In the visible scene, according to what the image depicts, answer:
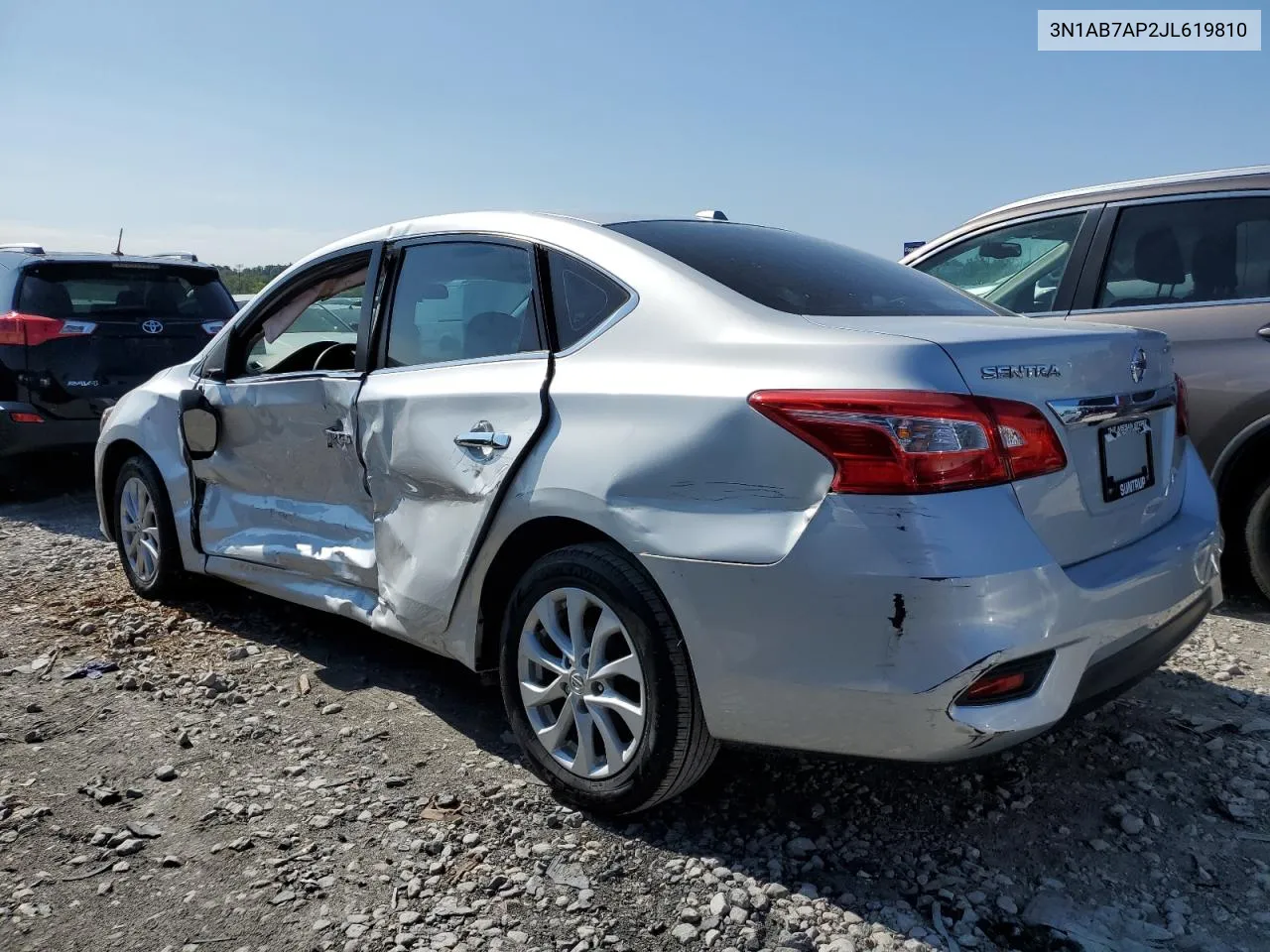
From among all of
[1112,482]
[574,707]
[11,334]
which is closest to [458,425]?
[574,707]

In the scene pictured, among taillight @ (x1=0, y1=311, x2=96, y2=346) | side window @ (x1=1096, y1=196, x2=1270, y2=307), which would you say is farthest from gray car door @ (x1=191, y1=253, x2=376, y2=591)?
taillight @ (x1=0, y1=311, x2=96, y2=346)

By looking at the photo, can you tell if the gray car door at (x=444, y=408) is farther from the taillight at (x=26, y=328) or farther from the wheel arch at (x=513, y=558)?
the taillight at (x=26, y=328)

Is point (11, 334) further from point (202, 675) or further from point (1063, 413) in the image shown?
point (1063, 413)

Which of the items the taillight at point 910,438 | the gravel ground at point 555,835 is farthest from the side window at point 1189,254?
the taillight at point 910,438

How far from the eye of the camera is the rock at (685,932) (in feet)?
7.85

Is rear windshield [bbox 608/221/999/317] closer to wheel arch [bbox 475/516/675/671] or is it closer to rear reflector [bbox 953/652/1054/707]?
wheel arch [bbox 475/516/675/671]

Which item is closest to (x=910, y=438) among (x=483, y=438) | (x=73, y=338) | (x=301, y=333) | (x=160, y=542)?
(x=483, y=438)

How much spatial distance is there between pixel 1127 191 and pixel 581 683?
3.45 metres

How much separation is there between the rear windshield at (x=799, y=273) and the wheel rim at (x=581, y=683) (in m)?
0.94

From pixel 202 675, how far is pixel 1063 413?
316 centimetres

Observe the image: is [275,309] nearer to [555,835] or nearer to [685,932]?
[555,835]

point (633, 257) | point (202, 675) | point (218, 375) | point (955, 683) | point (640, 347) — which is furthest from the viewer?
point (218, 375)

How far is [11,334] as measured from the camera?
702 centimetres

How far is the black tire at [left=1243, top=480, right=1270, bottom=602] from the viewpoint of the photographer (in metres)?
4.29
